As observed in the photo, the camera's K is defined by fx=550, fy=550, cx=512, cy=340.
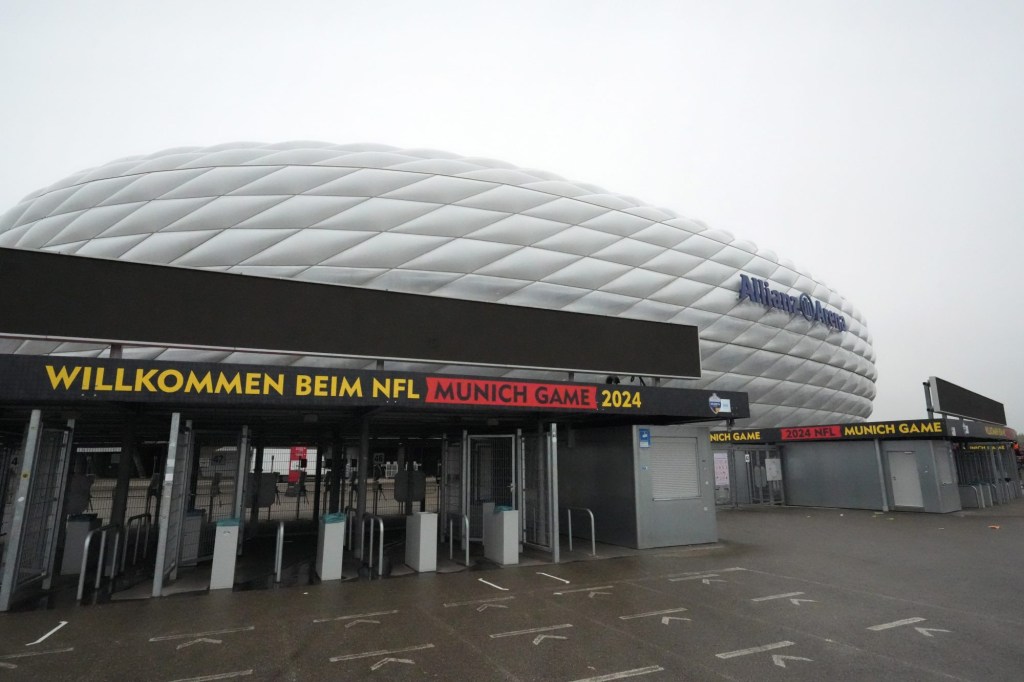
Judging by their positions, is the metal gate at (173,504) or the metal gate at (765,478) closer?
the metal gate at (173,504)

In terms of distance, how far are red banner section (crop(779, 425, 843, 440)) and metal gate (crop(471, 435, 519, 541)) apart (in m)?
14.6

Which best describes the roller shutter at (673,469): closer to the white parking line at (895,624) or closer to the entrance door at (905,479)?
the white parking line at (895,624)

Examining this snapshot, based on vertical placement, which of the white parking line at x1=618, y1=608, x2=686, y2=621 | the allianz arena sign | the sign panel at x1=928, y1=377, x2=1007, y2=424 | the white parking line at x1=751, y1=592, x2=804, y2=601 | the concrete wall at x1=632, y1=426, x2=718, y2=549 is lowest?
the white parking line at x1=751, y1=592, x2=804, y2=601

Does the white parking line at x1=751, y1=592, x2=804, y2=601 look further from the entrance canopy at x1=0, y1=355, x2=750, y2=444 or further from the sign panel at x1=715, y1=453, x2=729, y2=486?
the sign panel at x1=715, y1=453, x2=729, y2=486

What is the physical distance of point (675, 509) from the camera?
524 inches

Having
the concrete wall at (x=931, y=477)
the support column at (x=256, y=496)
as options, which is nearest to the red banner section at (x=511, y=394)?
the support column at (x=256, y=496)

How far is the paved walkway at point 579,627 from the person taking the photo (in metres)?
5.45

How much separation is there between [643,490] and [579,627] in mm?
6579

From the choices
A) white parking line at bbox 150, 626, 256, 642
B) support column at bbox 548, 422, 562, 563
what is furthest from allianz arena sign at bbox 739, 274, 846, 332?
white parking line at bbox 150, 626, 256, 642

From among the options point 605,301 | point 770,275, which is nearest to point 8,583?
point 605,301

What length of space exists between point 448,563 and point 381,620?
425 centimetres

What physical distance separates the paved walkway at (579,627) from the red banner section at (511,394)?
311cm

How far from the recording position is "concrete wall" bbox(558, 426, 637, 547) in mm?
13091

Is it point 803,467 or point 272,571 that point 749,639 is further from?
point 803,467
